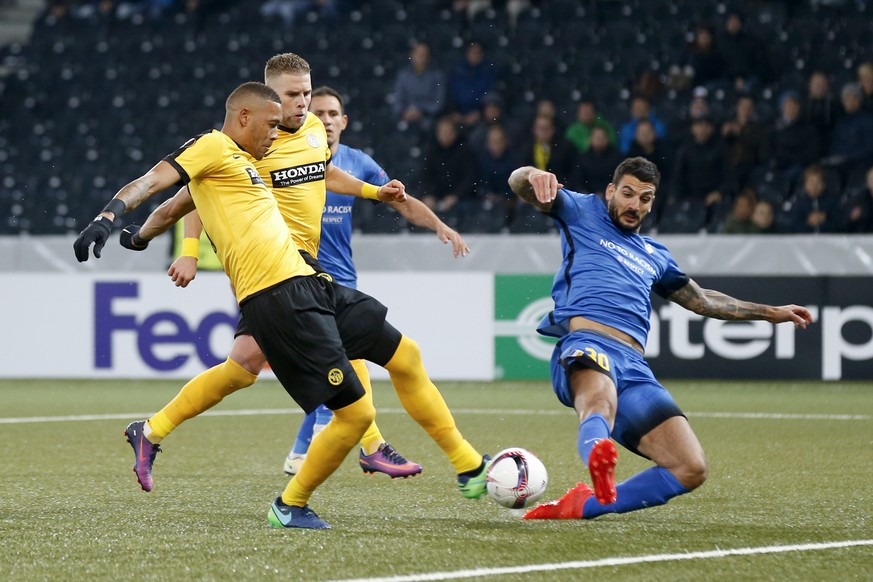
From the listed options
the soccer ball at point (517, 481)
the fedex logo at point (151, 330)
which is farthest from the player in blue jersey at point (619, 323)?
the fedex logo at point (151, 330)

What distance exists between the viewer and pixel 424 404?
5.75 metres

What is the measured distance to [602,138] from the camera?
13656mm

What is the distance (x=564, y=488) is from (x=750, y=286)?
622 centimetres

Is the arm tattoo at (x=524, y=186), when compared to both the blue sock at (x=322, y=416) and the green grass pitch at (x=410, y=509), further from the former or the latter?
the blue sock at (x=322, y=416)

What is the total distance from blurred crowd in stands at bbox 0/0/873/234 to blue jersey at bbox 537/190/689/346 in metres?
7.24

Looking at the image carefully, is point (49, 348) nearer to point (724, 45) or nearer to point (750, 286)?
point (750, 286)

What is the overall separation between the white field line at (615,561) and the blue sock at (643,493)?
0.62 m

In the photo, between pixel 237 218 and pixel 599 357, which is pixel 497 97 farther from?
pixel 237 218

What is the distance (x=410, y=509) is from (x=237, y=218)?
148 cm

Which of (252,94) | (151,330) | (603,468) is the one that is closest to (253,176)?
(252,94)

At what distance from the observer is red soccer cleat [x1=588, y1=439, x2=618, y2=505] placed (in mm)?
4730

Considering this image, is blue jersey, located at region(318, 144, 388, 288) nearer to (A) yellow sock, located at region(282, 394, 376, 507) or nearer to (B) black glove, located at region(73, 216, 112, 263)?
(A) yellow sock, located at region(282, 394, 376, 507)

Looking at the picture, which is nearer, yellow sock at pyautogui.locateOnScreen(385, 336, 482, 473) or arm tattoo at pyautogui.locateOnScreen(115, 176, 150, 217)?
arm tattoo at pyautogui.locateOnScreen(115, 176, 150, 217)

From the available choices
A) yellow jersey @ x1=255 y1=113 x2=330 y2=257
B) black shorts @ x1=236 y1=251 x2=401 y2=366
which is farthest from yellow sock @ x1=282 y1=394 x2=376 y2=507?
yellow jersey @ x1=255 y1=113 x2=330 y2=257
